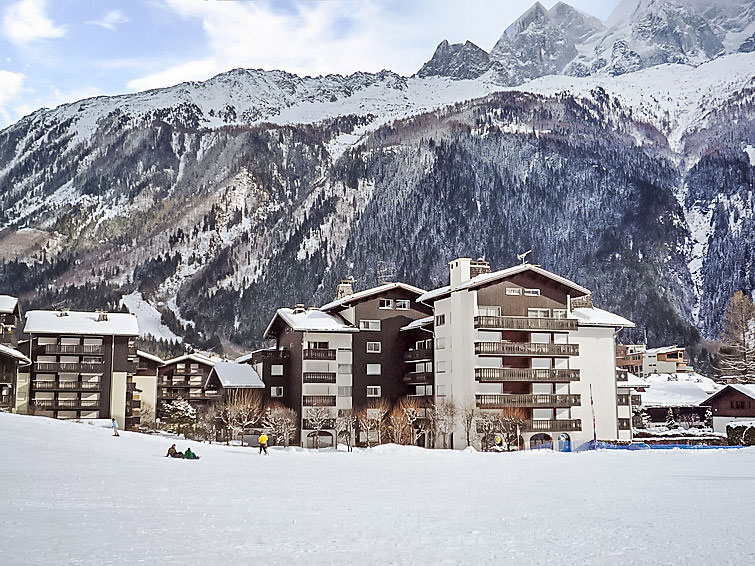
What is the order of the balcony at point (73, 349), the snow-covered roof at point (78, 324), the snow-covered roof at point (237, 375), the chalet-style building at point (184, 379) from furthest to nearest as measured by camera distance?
the chalet-style building at point (184, 379) → the balcony at point (73, 349) → the snow-covered roof at point (78, 324) → the snow-covered roof at point (237, 375)

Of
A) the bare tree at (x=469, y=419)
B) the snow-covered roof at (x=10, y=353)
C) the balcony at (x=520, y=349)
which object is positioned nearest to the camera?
the snow-covered roof at (x=10, y=353)

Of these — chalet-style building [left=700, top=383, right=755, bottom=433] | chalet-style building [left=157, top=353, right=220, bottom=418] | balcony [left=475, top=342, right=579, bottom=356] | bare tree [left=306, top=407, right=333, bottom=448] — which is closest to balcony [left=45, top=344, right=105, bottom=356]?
bare tree [left=306, top=407, right=333, bottom=448]

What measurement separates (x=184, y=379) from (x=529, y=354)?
76.1 meters

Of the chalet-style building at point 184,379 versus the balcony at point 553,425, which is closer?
the balcony at point 553,425

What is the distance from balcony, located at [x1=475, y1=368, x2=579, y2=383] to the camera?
2911 inches

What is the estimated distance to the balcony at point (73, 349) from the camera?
92.8m

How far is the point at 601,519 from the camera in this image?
22516 millimetres

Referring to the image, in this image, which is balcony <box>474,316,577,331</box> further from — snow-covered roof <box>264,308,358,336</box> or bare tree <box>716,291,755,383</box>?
bare tree <box>716,291,755,383</box>

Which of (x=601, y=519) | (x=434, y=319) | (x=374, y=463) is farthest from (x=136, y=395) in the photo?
(x=601, y=519)

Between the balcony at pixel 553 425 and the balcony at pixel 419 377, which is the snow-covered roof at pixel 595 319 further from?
the balcony at pixel 419 377

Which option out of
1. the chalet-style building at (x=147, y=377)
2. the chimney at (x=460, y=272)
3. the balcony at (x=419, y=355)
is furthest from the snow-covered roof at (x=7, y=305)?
the chimney at (x=460, y=272)

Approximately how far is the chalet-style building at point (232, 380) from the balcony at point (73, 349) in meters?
12.9

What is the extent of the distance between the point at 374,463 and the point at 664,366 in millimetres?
134460

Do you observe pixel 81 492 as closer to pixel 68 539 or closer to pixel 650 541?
pixel 68 539
